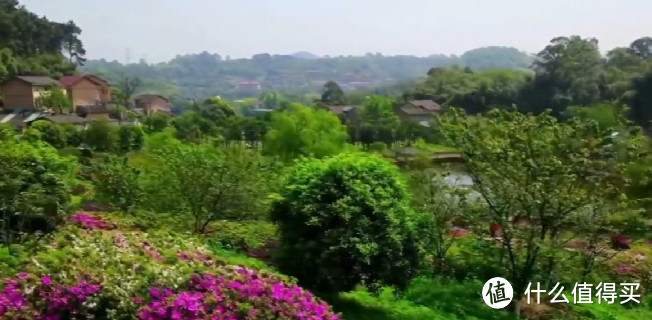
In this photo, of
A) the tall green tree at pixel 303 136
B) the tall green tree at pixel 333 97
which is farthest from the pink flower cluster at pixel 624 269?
the tall green tree at pixel 333 97

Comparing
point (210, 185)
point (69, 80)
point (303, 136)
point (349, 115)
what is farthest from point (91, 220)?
point (69, 80)

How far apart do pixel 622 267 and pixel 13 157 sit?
10.7m

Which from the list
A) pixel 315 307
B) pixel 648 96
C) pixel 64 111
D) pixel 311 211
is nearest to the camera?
pixel 315 307

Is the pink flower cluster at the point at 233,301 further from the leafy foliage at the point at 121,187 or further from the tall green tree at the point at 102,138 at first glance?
the tall green tree at the point at 102,138

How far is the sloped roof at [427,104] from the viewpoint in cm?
5344

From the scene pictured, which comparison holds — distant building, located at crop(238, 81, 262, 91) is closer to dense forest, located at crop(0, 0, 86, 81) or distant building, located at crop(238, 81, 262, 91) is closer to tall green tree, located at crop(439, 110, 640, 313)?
dense forest, located at crop(0, 0, 86, 81)

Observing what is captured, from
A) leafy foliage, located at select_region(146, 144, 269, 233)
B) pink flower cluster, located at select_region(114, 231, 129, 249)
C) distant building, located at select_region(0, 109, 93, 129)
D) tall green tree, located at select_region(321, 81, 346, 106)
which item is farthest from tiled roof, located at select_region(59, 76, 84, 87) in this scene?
pink flower cluster, located at select_region(114, 231, 129, 249)

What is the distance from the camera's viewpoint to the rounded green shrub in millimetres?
8148

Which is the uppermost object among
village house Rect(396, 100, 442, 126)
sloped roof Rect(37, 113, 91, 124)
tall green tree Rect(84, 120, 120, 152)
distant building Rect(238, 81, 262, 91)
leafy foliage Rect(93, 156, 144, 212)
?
leafy foliage Rect(93, 156, 144, 212)

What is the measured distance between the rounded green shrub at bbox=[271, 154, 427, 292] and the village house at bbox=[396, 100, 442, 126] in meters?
41.1

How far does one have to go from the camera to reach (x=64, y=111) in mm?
45281

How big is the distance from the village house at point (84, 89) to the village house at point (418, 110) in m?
23.1

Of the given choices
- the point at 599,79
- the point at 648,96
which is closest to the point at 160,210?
the point at 648,96

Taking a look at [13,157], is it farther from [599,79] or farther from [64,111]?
[599,79]
